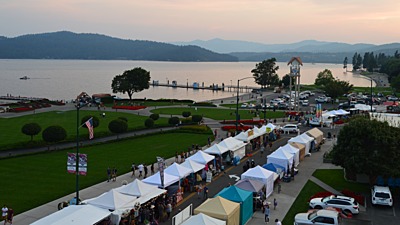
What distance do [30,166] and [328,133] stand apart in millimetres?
34268

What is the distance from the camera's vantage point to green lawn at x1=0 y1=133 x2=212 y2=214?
92.0ft

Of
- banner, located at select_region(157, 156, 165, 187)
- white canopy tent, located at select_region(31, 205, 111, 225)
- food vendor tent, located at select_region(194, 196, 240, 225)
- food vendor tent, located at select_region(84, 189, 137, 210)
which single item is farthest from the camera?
banner, located at select_region(157, 156, 165, 187)

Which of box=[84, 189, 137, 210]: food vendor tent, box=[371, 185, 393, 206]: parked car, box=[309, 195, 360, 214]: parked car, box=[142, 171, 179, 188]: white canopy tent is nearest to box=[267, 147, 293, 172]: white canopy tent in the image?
box=[309, 195, 360, 214]: parked car

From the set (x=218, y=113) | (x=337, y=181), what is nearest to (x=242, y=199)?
(x=337, y=181)

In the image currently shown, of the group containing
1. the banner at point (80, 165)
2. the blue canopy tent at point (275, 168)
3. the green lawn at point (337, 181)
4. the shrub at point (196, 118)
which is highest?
the banner at point (80, 165)

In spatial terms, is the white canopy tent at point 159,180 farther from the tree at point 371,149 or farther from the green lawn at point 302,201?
the tree at point 371,149

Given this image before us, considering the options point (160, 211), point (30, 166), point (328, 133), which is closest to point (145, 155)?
point (30, 166)

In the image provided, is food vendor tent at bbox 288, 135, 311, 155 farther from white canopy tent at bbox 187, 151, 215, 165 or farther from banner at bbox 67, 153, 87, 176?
banner at bbox 67, 153, 87, 176

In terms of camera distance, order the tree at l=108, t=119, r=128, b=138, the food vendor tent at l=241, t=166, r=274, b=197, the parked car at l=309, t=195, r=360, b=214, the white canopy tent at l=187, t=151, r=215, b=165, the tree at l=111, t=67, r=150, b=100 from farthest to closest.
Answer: the tree at l=111, t=67, r=150, b=100 < the tree at l=108, t=119, r=128, b=138 < the white canopy tent at l=187, t=151, r=215, b=165 < the food vendor tent at l=241, t=166, r=274, b=197 < the parked car at l=309, t=195, r=360, b=214

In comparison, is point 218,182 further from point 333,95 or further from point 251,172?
point 333,95

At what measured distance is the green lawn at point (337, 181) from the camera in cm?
3105

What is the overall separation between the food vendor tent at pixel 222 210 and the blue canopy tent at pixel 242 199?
76 centimetres

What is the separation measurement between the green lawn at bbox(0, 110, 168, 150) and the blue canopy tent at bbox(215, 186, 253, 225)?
84.8 ft

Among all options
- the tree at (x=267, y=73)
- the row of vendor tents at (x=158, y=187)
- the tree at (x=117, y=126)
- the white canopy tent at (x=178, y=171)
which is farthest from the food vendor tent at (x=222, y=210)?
the tree at (x=267, y=73)
